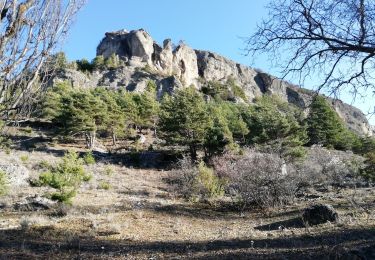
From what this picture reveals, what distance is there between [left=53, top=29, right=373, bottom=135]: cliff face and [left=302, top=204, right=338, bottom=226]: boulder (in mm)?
63359

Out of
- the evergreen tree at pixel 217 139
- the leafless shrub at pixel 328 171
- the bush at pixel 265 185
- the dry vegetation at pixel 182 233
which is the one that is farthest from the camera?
the evergreen tree at pixel 217 139

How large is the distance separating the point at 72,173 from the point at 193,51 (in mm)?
105450

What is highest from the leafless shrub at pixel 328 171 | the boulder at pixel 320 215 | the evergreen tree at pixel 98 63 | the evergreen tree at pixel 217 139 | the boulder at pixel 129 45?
the boulder at pixel 129 45

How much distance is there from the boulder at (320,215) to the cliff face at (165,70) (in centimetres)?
6336

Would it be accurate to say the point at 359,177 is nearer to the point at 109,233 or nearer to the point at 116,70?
the point at 109,233

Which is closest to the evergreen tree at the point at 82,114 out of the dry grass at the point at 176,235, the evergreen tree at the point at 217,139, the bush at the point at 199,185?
the evergreen tree at the point at 217,139

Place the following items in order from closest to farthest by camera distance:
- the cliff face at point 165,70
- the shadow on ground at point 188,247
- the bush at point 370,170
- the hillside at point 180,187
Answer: the shadow on ground at point 188,247
the hillside at point 180,187
the bush at point 370,170
the cliff face at point 165,70

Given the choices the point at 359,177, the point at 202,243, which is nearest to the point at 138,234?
the point at 202,243

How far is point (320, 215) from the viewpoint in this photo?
9.42m

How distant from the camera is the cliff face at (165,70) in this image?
84.1 metres

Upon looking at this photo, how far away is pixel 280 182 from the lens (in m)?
14.9

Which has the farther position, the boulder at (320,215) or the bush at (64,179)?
the bush at (64,179)

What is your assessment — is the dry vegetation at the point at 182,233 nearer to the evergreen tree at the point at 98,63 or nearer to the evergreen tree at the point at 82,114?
the evergreen tree at the point at 82,114

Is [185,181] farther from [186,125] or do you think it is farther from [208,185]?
[186,125]
